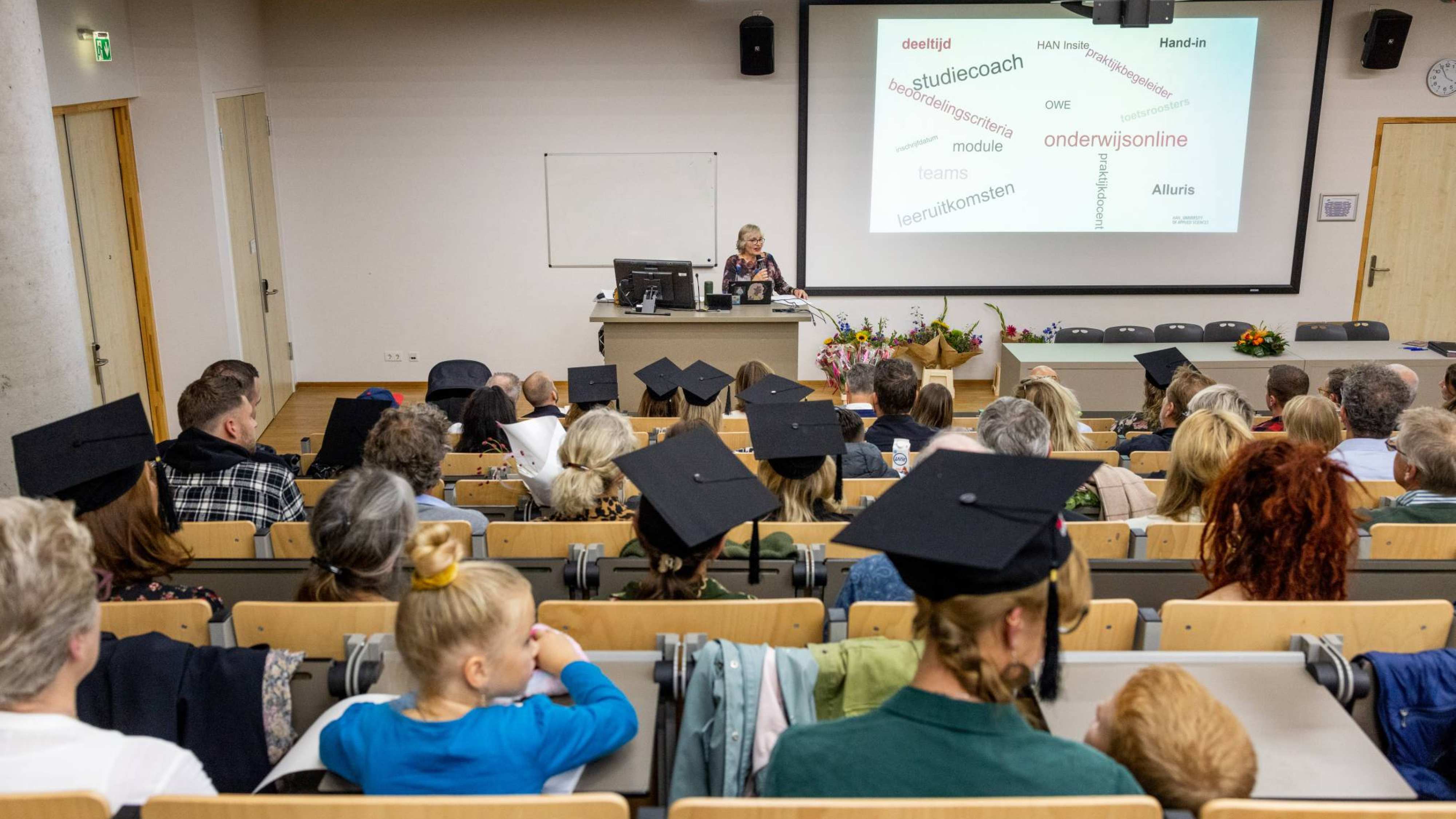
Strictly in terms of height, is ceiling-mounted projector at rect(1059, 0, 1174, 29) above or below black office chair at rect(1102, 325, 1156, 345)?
above

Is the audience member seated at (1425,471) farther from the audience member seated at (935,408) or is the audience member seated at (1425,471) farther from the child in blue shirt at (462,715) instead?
the child in blue shirt at (462,715)

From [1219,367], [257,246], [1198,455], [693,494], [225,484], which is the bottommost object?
[1219,367]

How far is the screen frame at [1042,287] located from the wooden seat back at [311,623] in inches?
259

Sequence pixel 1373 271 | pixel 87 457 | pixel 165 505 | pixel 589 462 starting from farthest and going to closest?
pixel 1373 271, pixel 589 462, pixel 165 505, pixel 87 457

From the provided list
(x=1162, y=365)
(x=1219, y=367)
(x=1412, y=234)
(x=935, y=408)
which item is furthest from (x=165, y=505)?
(x=1412, y=234)

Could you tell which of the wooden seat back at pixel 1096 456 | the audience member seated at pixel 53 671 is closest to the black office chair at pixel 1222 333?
the wooden seat back at pixel 1096 456

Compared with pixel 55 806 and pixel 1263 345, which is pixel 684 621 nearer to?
pixel 55 806

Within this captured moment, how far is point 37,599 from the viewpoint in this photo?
5.09 ft

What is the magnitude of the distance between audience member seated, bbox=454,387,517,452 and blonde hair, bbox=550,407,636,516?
1.26 m

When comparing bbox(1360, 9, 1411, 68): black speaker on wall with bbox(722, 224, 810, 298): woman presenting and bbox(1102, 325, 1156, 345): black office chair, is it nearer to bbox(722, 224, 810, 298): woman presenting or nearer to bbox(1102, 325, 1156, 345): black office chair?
bbox(1102, 325, 1156, 345): black office chair

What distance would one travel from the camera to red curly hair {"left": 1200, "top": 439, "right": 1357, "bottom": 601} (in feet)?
7.55

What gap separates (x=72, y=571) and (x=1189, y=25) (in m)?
8.60

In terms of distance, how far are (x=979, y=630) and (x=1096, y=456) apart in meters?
2.95

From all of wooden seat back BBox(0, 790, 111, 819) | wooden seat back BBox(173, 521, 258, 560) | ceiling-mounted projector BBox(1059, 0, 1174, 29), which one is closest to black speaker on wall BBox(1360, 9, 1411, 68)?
ceiling-mounted projector BBox(1059, 0, 1174, 29)
